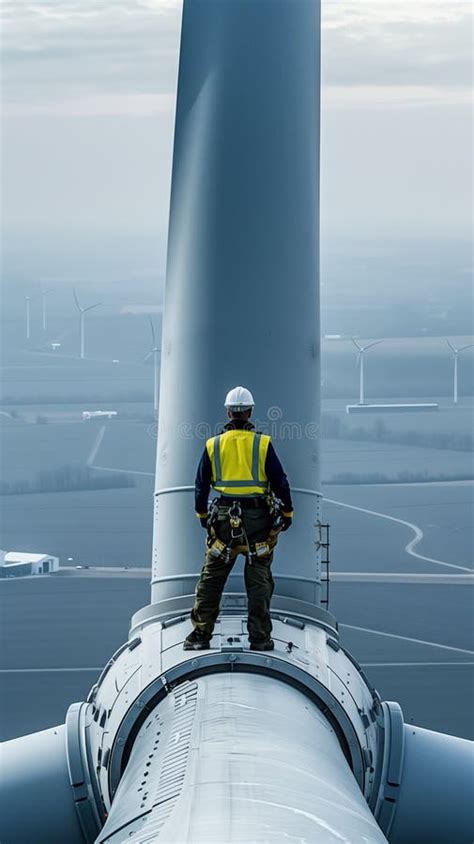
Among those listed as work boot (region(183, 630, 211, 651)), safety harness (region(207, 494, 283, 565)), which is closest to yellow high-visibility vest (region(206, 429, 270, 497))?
safety harness (region(207, 494, 283, 565))

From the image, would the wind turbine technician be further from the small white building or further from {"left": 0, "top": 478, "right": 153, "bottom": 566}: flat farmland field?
the small white building

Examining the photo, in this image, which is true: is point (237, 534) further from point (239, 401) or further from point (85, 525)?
point (85, 525)

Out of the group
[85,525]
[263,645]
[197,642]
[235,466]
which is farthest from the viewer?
[85,525]

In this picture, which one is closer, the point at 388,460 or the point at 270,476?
the point at 270,476

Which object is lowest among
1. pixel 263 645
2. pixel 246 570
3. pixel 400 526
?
pixel 263 645

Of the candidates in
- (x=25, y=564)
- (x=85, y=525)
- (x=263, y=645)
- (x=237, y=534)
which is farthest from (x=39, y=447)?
(x=263, y=645)

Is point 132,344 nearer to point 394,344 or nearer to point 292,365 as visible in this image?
point 394,344
